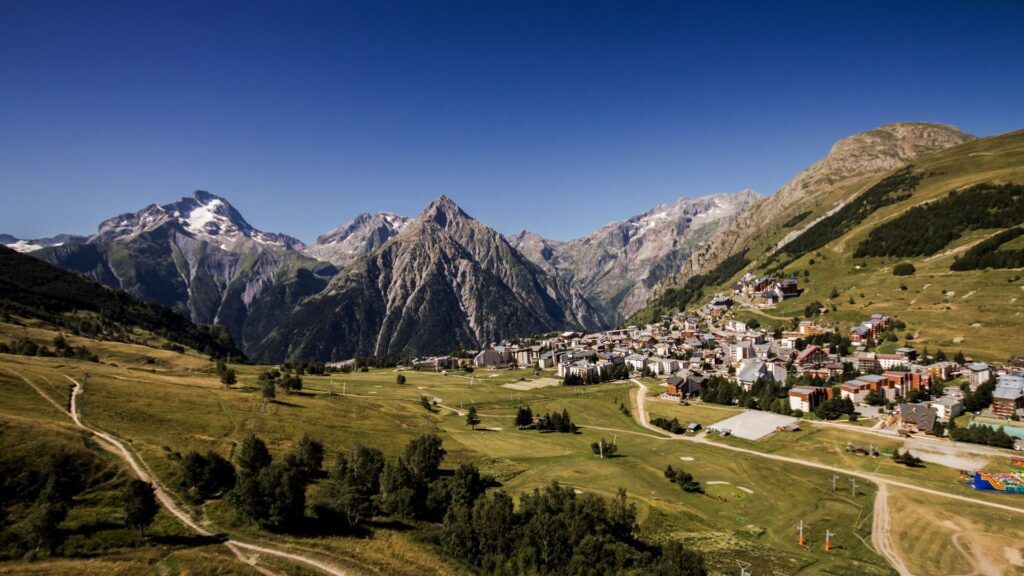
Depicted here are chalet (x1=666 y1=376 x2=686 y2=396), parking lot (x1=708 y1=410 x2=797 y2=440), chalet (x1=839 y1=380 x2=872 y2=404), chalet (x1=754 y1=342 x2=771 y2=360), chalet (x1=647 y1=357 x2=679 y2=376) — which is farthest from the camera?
chalet (x1=647 y1=357 x2=679 y2=376)

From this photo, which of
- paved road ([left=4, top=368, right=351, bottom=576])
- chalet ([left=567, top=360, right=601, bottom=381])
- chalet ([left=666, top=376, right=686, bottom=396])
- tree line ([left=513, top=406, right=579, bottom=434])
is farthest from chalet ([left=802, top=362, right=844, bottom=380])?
paved road ([left=4, top=368, right=351, bottom=576])

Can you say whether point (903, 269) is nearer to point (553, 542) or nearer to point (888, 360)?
point (888, 360)

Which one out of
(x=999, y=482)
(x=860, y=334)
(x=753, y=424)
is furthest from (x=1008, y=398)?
(x=860, y=334)

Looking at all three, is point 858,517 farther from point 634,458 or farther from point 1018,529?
point 634,458

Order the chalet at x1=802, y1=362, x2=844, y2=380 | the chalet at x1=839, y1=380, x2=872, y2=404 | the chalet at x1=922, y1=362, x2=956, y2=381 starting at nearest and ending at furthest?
the chalet at x1=922, y1=362, x2=956, y2=381
the chalet at x1=839, y1=380, x2=872, y2=404
the chalet at x1=802, y1=362, x2=844, y2=380

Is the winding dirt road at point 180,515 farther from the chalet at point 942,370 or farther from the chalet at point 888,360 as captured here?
the chalet at point 888,360

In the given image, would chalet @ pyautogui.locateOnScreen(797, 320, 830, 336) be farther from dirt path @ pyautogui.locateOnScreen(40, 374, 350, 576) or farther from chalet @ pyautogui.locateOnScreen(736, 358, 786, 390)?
dirt path @ pyautogui.locateOnScreen(40, 374, 350, 576)
